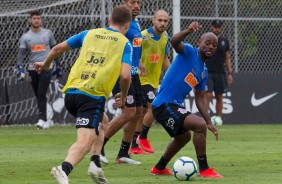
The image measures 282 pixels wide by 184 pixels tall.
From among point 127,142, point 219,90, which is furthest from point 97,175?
point 219,90

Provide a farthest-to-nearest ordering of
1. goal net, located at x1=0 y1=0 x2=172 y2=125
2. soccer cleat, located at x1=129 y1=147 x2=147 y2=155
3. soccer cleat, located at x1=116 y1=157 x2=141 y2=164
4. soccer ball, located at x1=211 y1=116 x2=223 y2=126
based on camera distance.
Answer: soccer ball, located at x1=211 y1=116 x2=223 y2=126, goal net, located at x1=0 y1=0 x2=172 y2=125, soccer cleat, located at x1=129 y1=147 x2=147 y2=155, soccer cleat, located at x1=116 y1=157 x2=141 y2=164

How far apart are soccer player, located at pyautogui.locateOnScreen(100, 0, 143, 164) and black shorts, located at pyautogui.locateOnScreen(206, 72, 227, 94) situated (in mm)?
8333

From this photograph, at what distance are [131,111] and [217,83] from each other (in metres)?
9.31

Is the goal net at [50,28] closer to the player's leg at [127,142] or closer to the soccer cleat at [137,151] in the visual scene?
the soccer cleat at [137,151]

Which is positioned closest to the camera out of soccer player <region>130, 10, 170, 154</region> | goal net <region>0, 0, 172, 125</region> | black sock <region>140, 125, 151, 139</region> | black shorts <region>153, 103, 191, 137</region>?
black shorts <region>153, 103, 191, 137</region>

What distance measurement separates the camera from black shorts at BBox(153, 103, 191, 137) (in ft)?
35.5

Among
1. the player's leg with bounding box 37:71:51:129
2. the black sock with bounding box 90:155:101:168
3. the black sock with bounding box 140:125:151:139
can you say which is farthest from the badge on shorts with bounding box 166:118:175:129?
the player's leg with bounding box 37:71:51:129

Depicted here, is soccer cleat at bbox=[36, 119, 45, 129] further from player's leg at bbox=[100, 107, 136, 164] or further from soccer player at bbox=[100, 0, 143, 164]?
player's leg at bbox=[100, 107, 136, 164]

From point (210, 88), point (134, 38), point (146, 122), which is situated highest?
point (134, 38)

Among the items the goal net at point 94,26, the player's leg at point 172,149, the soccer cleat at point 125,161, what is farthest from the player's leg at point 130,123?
the goal net at point 94,26

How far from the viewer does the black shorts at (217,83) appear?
21734 millimetres

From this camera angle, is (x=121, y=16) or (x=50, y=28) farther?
(x=50, y=28)

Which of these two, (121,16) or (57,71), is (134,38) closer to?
(121,16)

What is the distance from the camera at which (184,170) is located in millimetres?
10359
